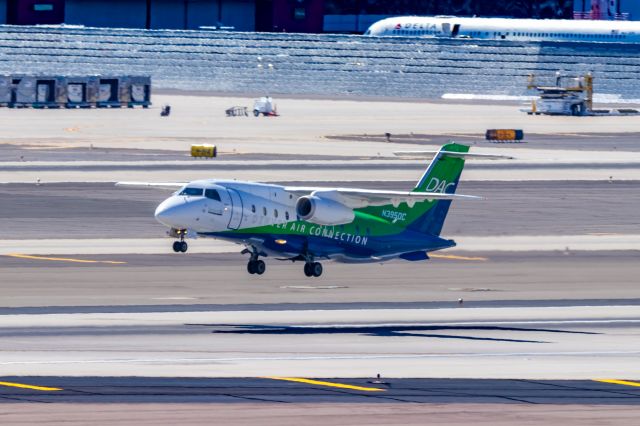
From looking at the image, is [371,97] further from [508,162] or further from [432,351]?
[432,351]

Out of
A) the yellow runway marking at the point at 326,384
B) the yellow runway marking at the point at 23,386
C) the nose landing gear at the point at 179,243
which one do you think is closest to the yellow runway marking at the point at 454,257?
the nose landing gear at the point at 179,243

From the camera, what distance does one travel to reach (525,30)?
190500mm

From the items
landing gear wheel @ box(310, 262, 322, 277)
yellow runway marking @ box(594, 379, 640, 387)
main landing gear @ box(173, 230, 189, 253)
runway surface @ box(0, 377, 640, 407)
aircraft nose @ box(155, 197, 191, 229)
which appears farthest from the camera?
landing gear wheel @ box(310, 262, 322, 277)

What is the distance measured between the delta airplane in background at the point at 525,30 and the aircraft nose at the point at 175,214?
141277mm

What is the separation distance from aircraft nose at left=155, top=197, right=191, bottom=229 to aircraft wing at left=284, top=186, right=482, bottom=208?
511 centimetres

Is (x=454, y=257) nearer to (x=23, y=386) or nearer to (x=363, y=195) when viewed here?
(x=363, y=195)

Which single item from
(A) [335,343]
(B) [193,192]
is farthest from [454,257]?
(A) [335,343]

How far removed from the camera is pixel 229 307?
4859cm

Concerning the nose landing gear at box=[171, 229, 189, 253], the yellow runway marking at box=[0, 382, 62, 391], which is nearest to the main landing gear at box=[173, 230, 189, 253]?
the nose landing gear at box=[171, 229, 189, 253]

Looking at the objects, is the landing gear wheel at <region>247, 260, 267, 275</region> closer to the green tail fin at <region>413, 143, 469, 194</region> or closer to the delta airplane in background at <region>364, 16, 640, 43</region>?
the green tail fin at <region>413, 143, 469, 194</region>

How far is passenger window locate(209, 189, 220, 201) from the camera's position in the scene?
4869cm

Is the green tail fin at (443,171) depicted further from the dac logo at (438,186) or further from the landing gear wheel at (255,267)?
the landing gear wheel at (255,267)

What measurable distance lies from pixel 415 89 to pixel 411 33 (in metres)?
15.1

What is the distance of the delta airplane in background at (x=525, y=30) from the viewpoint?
620ft
